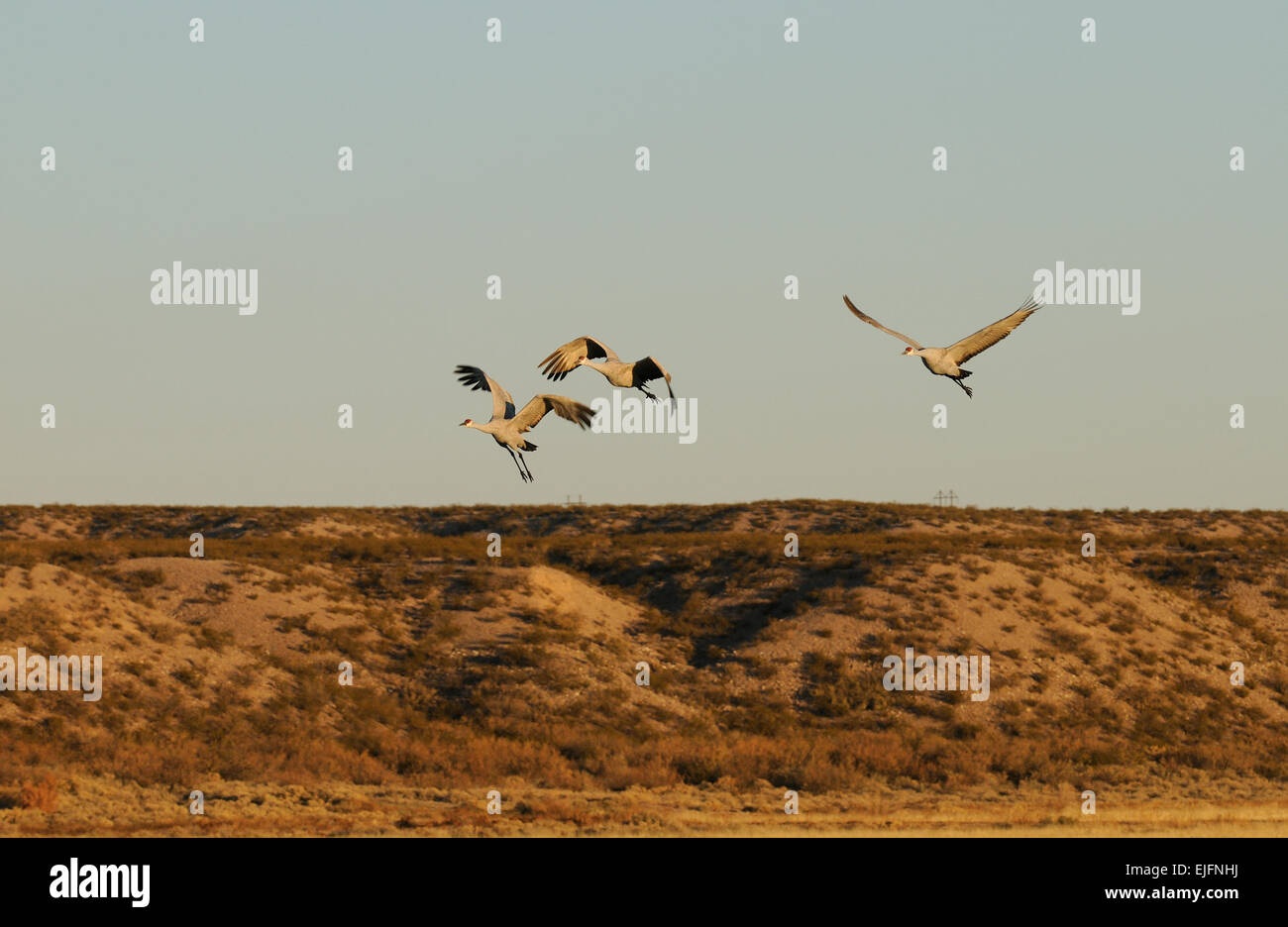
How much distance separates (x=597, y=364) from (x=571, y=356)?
526 mm

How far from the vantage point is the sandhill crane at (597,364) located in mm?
19766

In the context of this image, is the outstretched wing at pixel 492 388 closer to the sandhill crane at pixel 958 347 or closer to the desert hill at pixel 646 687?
the sandhill crane at pixel 958 347

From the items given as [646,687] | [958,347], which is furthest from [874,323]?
[646,687]

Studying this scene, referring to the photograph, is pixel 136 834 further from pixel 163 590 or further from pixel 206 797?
pixel 163 590

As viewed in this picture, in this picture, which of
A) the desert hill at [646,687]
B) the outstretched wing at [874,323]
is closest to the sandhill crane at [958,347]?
the outstretched wing at [874,323]

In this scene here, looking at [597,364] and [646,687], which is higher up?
[597,364]

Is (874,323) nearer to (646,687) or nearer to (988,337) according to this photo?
Answer: (988,337)

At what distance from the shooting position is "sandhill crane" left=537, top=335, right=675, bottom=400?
19.8 meters

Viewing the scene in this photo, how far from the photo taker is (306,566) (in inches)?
2391

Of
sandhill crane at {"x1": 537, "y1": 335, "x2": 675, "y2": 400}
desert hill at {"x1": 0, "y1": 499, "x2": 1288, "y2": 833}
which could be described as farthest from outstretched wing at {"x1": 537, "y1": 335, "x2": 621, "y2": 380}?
desert hill at {"x1": 0, "y1": 499, "x2": 1288, "y2": 833}

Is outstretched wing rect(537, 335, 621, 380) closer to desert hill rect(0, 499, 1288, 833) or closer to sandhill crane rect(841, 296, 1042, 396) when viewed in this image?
sandhill crane rect(841, 296, 1042, 396)

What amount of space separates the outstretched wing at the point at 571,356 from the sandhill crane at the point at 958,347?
3.73 meters

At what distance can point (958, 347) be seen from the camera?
21984mm
